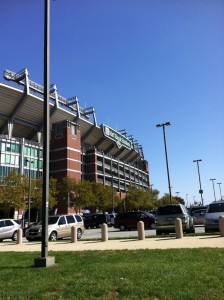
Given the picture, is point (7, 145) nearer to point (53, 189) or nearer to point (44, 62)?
point (53, 189)

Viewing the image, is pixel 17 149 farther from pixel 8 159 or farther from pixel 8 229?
pixel 8 229

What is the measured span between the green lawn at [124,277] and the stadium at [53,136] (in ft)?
168

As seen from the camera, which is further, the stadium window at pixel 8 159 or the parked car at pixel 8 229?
the stadium window at pixel 8 159

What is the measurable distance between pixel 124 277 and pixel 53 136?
78318mm

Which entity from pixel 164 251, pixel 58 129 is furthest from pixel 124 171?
pixel 164 251

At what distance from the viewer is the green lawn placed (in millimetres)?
6199

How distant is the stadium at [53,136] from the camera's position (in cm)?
7414

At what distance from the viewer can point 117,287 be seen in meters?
6.60

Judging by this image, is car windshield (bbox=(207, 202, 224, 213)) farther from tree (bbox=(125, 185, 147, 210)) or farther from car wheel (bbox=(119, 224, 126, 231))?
tree (bbox=(125, 185, 147, 210))

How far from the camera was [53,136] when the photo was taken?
3307 inches

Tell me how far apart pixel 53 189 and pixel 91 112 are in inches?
1653

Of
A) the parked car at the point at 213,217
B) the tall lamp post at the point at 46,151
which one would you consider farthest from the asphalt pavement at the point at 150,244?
the tall lamp post at the point at 46,151

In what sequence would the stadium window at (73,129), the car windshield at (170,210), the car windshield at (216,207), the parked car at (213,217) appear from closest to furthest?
the parked car at (213,217)
the car windshield at (216,207)
the car windshield at (170,210)
the stadium window at (73,129)

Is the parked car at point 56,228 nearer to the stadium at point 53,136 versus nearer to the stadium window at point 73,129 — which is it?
the stadium at point 53,136
